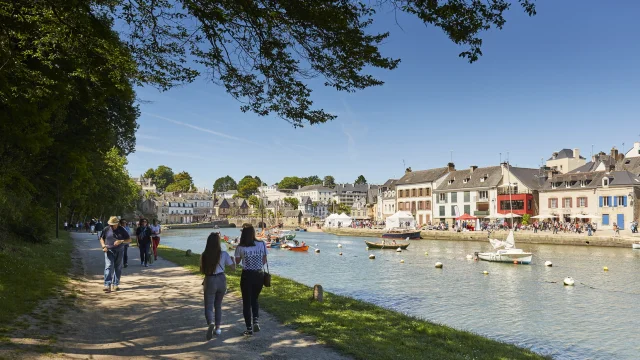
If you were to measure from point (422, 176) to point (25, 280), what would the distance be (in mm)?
80318

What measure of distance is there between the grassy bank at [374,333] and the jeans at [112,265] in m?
4.17

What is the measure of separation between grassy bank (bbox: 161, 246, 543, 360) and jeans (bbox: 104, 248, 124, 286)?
4172 mm

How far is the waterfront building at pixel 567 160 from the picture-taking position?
83.1 metres

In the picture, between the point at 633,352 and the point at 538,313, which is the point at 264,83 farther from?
the point at 538,313

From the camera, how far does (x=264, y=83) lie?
980 centimetres

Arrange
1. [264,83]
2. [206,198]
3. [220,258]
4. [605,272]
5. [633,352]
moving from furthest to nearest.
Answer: [206,198]
[605,272]
[633,352]
[264,83]
[220,258]

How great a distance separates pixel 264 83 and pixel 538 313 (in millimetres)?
14499

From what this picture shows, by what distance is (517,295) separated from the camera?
21781 mm

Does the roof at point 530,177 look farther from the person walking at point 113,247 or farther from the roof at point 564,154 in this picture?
the person walking at point 113,247

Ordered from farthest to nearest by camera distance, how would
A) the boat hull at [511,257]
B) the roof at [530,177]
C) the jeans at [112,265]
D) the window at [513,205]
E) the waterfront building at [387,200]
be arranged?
1. the waterfront building at [387,200]
2. the roof at [530,177]
3. the window at [513,205]
4. the boat hull at [511,257]
5. the jeans at [112,265]

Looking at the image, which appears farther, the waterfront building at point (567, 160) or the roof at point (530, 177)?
the waterfront building at point (567, 160)

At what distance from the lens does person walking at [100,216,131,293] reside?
40.6 ft

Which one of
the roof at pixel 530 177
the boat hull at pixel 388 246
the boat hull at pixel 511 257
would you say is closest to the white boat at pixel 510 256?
the boat hull at pixel 511 257

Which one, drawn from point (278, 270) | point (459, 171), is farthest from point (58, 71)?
point (459, 171)
